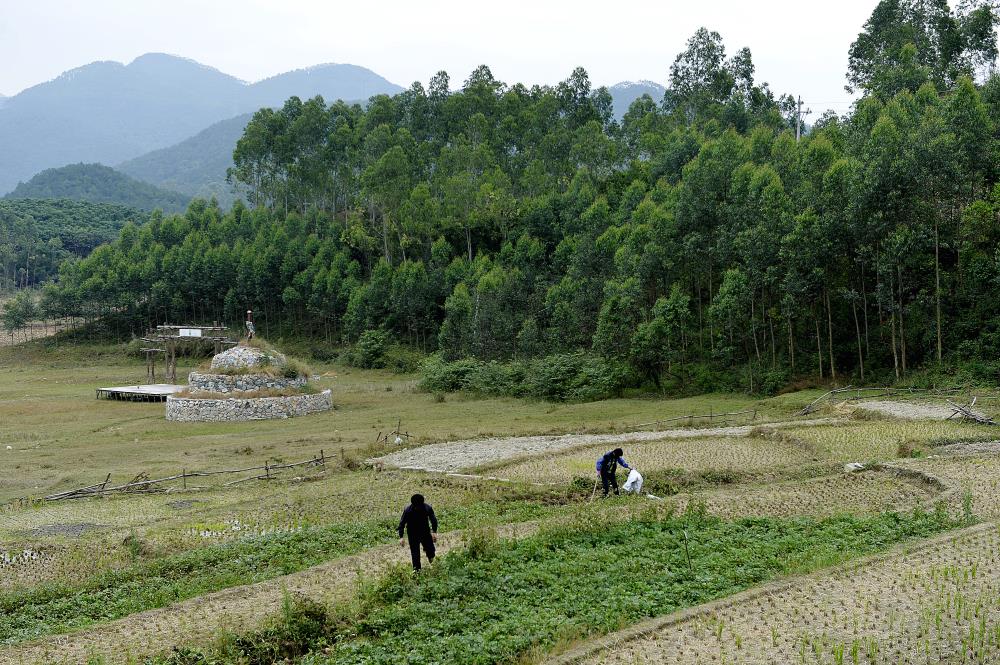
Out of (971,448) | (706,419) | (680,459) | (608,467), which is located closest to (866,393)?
(706,419)

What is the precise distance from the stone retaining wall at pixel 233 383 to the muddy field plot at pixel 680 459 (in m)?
23.1

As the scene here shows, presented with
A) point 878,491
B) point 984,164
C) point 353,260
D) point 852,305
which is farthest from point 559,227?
point 878,491

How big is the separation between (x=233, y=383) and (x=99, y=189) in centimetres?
16299

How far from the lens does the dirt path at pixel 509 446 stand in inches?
976

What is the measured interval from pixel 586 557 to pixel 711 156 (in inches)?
1441

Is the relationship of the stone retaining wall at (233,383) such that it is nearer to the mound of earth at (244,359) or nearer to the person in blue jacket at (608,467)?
the mound of earth at (244,359)

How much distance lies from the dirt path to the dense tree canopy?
11117 mm

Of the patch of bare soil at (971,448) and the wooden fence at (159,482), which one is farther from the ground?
the patch of bare soil at (971,448)

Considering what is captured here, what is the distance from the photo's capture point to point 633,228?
47500 millimetres

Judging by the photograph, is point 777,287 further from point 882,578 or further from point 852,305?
point 882,578

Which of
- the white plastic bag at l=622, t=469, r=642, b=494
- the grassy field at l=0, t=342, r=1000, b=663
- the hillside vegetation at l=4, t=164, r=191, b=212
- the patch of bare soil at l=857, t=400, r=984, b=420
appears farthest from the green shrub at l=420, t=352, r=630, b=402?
the hillside vegetation at l=4, t=164, r=191, b=212

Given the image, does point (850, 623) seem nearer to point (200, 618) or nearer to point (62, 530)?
point (200, 618)

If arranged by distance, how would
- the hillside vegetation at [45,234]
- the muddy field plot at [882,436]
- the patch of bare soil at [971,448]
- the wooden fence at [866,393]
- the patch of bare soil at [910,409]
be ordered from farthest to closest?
the hillside vegetation at [45,234] < the wooden fence at [866,393] < the patch of bare soil at [910,409] < the muddy field plot at [882,436] < the patch of bare soil at [971,448]

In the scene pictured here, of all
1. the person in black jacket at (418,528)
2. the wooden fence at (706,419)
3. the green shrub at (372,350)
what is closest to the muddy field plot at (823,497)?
the person in black jacket at (418,528)
